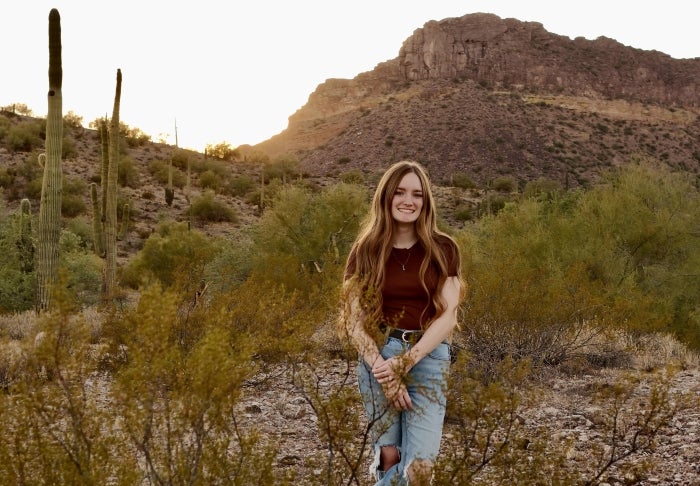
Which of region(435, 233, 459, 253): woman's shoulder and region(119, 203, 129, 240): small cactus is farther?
region(119, 203, 129, 240): small cactus

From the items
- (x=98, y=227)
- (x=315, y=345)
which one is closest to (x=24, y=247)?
(x=98, y=227)

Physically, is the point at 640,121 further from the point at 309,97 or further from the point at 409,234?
the point at 409,234

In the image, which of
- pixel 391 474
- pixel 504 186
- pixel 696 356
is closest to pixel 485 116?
pixel 504 186

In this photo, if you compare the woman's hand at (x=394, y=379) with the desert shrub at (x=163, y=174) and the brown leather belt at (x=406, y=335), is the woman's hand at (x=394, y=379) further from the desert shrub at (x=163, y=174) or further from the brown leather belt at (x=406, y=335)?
the desert shrub at (x=163, y=174)

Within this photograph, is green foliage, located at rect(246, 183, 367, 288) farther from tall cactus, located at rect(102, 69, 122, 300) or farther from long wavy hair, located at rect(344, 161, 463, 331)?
long wavy hair, located at rect(344, 161, 463, 331)

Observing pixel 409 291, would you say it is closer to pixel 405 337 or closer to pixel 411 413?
pixel 405 337

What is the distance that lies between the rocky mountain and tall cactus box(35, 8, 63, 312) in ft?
138

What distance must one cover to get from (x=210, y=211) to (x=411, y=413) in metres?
28.8

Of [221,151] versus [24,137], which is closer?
[24,137]

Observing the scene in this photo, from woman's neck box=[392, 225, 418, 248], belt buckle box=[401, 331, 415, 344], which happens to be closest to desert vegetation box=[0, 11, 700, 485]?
belt buckle box=[401, 331, 415, 344]

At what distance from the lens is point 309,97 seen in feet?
292

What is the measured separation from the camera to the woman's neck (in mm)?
3283

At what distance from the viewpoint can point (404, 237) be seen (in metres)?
3.29

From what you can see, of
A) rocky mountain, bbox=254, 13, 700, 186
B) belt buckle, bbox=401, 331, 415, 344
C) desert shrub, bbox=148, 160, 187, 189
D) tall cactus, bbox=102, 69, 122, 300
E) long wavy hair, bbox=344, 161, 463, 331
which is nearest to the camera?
belt buckle, bbox=401, 331, 415, 344
